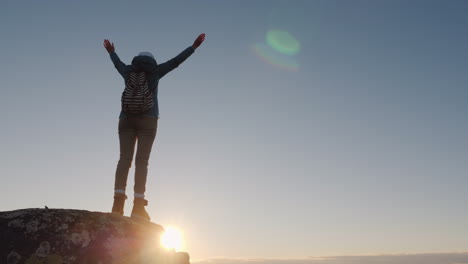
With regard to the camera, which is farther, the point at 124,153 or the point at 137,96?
the point at 124,153

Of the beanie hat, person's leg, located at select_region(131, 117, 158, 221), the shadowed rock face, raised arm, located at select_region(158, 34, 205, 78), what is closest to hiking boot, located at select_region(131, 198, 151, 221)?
person's leg, located at select_region(131, 117, 158, 221)

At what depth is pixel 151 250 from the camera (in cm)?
678

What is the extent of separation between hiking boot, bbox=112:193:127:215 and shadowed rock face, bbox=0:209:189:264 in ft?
4.00

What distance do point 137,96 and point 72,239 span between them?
3230 millimetres

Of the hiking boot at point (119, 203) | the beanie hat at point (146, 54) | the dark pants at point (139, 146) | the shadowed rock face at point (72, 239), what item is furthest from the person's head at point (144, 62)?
the shadowed rock face at point (72, 239)

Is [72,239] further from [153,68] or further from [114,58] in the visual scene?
[114,58]

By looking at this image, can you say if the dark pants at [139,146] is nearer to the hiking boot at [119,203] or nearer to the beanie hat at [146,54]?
the hiking boot at [119,203]

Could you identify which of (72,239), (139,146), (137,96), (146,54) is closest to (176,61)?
(146,54)

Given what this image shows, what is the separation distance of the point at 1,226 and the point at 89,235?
4.06 ft

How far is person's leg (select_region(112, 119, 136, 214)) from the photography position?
851 centimetres

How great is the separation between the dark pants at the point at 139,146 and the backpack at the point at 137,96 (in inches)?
8.9

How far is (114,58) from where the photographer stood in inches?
378

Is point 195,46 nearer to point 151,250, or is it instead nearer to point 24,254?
point 151,250

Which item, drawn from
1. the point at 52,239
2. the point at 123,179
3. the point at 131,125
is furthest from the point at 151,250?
the point at 131,125
